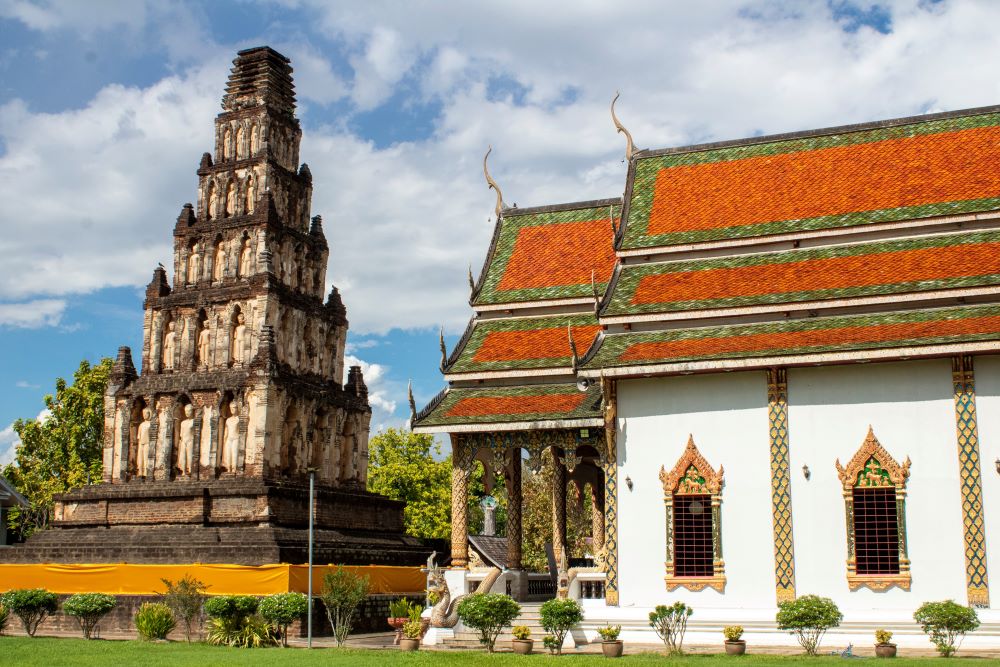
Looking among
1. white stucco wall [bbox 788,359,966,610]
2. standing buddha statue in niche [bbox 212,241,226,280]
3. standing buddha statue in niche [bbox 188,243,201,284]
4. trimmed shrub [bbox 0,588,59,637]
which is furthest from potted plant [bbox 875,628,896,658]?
standing buddha statue in niche [bbox 188,243,201,284]

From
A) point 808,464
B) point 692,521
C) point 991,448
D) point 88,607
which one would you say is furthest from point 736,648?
point 88,607

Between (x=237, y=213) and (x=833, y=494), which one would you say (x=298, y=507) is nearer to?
(x=237, y=213)

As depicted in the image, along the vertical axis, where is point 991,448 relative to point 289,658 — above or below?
above

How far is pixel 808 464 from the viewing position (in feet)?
64.9

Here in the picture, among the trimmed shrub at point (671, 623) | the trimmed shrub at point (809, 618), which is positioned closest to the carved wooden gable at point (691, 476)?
the trimmed shrub at point (671, 623)

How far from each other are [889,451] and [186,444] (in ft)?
74.4

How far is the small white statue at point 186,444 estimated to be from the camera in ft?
113

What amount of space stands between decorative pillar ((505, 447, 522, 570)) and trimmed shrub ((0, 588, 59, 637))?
433 inches

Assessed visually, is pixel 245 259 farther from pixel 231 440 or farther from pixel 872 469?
pixel 872 469

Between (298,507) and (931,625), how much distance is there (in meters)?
19.8

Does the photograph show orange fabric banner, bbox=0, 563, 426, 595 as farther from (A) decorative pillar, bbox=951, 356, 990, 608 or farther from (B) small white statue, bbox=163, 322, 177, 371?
(A) decorative pillar, bbox=951, 356, 990, 608

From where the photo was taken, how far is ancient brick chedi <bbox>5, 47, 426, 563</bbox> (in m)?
32.1

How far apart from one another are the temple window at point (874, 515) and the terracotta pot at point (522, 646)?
18.7 feet

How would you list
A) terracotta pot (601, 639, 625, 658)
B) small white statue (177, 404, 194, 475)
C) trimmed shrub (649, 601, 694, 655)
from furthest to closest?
small white statue (177, 404, 194, 475), trimmed shrub (649, 601, 694, 655), terracotta pot (601, 639, 625, 658)
